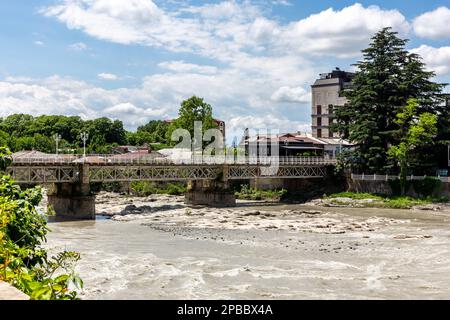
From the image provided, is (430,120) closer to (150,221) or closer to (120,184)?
(150,221)

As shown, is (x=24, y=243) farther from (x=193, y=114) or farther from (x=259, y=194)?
(x=193, y=114)

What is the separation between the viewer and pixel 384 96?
68.3 m

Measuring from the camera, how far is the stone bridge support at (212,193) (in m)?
65.4

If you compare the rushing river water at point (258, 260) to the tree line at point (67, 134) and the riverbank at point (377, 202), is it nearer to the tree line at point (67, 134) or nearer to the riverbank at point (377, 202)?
the riverbank at point (377, 202)

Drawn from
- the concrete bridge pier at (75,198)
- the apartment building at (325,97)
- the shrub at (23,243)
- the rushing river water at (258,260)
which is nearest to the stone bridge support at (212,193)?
the rushing river water at (258,260)

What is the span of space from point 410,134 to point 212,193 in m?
24.6

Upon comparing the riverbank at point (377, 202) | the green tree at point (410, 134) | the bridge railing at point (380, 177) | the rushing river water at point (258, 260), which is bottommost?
the rushing river water at point (258, 260)

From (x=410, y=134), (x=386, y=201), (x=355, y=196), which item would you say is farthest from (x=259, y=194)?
(x=410, y=134)

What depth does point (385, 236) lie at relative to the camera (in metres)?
40.0

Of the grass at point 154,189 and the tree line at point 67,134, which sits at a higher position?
the tree line at point 67,134

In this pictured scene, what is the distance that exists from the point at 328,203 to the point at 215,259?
38.1 m

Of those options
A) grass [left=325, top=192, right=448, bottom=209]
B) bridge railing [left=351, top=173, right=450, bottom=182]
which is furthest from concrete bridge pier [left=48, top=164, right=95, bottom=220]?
bridge railing [left=351, top=173, right=450, bottom=182]

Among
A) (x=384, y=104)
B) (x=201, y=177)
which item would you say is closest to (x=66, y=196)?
(x=201, y=177)

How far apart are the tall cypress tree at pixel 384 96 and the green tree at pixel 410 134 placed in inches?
61.3
